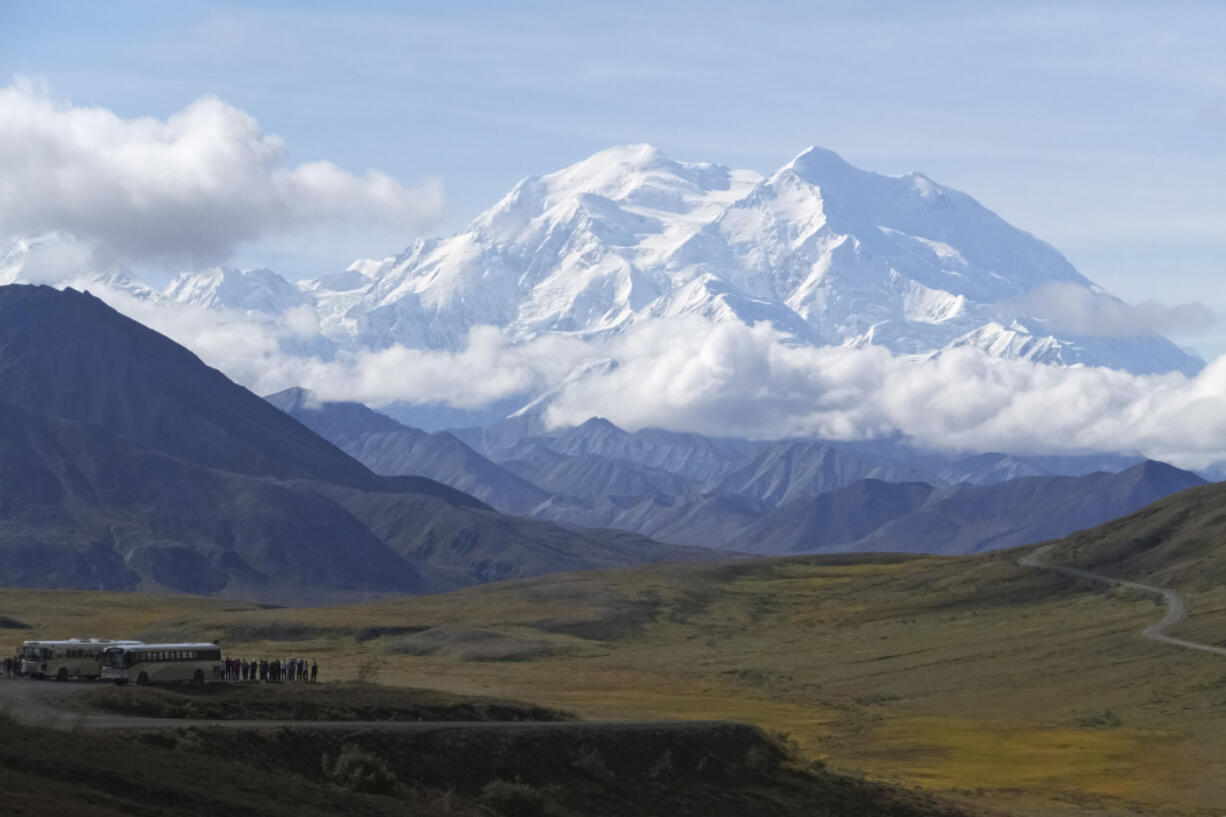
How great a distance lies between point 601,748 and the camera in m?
67.4

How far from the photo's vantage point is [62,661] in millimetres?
75062

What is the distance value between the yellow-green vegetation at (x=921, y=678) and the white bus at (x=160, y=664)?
94.2 feet

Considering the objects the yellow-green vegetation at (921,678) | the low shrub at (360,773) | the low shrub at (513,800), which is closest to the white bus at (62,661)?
the low shrub at (360,773)

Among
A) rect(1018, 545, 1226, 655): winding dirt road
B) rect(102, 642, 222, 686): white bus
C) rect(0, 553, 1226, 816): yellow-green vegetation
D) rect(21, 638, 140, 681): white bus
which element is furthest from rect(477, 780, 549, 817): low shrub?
rect(1018, 545, 1226, 655): winding dirt road

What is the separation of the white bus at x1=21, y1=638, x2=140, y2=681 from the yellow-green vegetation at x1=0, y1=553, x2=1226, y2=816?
1228 inches

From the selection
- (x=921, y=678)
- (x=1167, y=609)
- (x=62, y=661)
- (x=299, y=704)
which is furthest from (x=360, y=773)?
(x=1167, y=609)

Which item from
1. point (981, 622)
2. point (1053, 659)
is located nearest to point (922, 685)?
point (1053, 659)

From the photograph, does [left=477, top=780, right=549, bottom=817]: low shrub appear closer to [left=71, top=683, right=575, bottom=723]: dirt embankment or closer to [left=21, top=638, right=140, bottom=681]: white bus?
[left=71, top=683, right=575, bottom=723]: dirt embankment

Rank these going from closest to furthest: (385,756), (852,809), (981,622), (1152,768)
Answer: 1. (385,756)
2. (852,809)
3. (1152,768)
4. (981,622)

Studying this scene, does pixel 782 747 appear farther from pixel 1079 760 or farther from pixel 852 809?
pixel 1079 760

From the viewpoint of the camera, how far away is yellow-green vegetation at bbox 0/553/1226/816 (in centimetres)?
9038

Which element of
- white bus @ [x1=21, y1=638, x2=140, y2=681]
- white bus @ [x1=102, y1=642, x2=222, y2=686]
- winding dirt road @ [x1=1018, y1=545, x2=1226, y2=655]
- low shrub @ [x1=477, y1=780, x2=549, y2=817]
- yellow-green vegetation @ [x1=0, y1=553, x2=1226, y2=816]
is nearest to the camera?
low shrub @ [x1=477, y1=780, x2=549, y2=817]

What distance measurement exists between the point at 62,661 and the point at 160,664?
6549mm

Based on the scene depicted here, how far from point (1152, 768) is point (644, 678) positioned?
60425 mm
